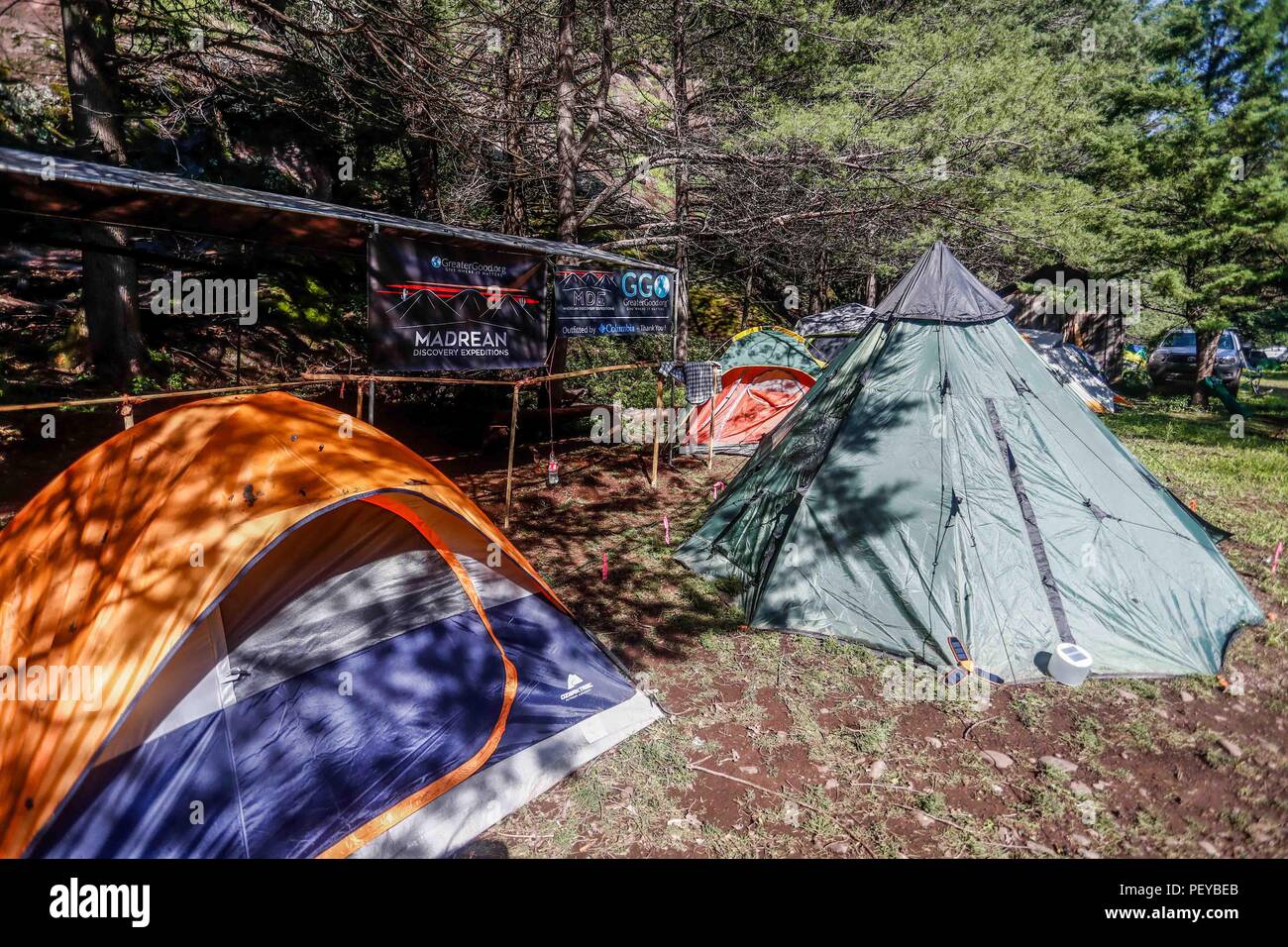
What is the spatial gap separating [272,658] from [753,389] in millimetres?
8977

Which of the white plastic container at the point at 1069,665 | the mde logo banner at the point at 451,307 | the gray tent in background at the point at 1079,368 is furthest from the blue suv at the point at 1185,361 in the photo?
the mde logo banner at the point at 451,307

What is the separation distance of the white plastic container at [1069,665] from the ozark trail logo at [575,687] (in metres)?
3.14

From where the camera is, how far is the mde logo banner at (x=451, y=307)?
5.73 m

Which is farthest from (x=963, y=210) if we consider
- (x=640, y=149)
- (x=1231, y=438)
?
(x=1231, y=438)

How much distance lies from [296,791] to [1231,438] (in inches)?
612

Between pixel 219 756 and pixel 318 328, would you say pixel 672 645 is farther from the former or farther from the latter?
pixel 318 328

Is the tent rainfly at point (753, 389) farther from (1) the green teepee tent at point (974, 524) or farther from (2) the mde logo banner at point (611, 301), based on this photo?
(1) the green teepee tent at point (974, 524)

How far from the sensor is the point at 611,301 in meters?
8.23

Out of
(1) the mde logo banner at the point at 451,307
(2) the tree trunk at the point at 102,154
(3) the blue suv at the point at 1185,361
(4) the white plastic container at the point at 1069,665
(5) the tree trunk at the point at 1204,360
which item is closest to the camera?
(4) the white plastic container at the point at 1069,665

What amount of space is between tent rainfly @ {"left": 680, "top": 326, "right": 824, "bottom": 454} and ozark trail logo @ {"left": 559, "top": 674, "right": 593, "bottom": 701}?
7304mm

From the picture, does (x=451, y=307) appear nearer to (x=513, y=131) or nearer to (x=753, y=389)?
(x=753, y=389)

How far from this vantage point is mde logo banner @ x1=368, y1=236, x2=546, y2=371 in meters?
5.73
